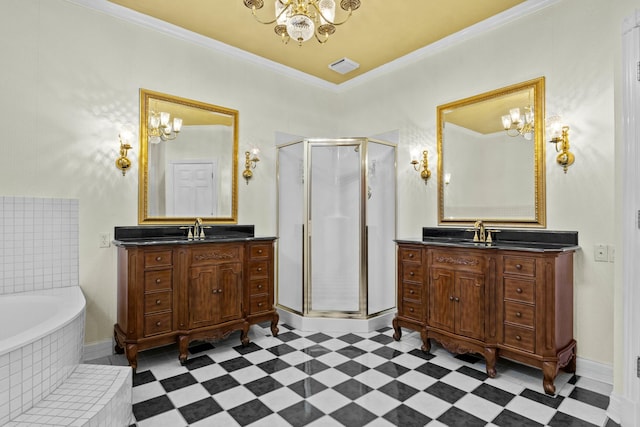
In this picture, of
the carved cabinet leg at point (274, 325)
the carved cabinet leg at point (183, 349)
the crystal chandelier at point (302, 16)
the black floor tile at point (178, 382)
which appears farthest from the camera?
the carved cabinet leg at point (274, 325)

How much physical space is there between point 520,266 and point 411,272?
0.89 m

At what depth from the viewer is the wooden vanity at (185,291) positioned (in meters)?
2.53

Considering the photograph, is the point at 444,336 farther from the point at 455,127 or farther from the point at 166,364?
the point at 166,364

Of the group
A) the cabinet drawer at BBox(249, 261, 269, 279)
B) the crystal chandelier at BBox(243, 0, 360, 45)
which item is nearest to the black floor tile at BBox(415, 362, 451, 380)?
the cabinet drawer at BBox(249, 261, 269, 279)

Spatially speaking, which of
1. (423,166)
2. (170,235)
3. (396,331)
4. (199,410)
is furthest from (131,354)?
(423,166)

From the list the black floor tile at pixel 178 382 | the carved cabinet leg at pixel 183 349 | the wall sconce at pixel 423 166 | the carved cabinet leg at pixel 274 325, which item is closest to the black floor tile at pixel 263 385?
the black floor tile at pixel 178 382

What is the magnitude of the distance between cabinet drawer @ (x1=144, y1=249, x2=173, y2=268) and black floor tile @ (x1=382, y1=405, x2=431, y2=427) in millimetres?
1878

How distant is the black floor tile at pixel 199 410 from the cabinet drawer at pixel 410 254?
1877 mm

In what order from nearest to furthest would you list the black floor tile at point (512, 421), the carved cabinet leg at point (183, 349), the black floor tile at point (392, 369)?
the black floor tile at point (512, 421), the black floor tile at point (392, 369), the carved cabinet leg at point (183, 349)

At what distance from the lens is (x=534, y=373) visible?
2.49 meters

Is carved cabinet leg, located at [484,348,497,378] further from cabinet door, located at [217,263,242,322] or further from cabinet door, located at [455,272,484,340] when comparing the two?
cabinet door, located at [217,263,242,322]

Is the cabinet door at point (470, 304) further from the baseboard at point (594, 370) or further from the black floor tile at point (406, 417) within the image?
the black floor tile at point (406, 417)

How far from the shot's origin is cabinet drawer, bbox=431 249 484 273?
8.48 ft

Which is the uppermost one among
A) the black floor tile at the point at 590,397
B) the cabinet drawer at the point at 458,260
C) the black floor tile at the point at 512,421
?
the cabinet drawer at the point at 458,260
